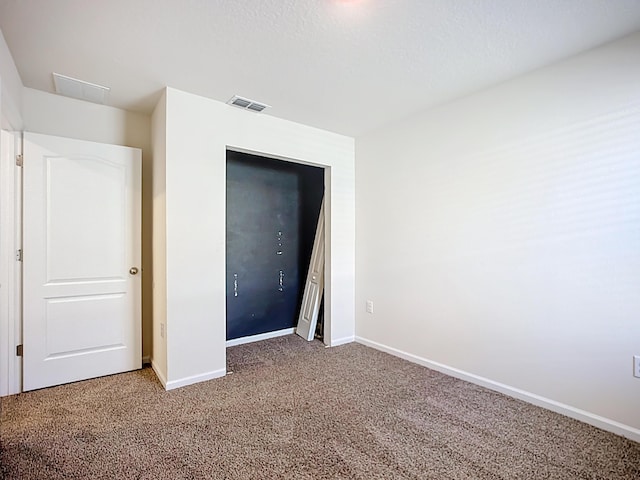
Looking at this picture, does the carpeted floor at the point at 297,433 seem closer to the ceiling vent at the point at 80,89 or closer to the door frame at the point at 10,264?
the door frame at the point at 10,264

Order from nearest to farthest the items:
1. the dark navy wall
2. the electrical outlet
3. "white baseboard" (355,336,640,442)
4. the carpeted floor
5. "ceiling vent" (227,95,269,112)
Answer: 1. the carpeted floor
2. "white baseboard" (355,336,640,442)
3. "ceiling vent" (227,95,269,112)
4. the electrical outlet
5. the dark navy wall

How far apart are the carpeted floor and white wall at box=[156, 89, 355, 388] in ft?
1.00

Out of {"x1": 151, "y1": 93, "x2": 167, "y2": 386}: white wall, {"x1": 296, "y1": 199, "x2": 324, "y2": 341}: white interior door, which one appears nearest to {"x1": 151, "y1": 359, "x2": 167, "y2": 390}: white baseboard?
{"x1": 151, "y1": 93, "x2": 167, "y2": 386}: white wall

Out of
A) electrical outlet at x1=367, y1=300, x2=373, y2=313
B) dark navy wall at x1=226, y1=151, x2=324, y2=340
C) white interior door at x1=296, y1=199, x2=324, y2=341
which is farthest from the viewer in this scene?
white interior door at x1=296, y1=199, x2=324, y2=341

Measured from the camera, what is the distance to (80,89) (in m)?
2.53

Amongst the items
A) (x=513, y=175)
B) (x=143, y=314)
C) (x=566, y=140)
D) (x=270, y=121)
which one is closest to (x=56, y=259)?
(x=143, y=314)

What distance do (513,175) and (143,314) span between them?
3.35 metres

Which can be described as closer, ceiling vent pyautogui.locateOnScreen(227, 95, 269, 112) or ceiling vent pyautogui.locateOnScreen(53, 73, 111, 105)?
ceiling vent pyautogui.locateOnScreen(53, 73, 111, 105)

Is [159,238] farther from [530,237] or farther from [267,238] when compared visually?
[530,237]

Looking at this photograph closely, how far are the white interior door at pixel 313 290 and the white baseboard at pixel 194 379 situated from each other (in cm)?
128

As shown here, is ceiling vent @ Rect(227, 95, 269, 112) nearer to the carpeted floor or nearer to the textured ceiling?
the textured ceiling

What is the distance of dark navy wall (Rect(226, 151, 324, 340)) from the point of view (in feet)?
12.2

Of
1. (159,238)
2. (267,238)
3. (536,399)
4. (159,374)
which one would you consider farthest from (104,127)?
(536,399)

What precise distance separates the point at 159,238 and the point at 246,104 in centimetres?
135
